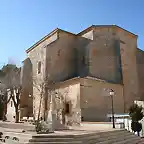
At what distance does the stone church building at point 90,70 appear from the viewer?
1016 inches

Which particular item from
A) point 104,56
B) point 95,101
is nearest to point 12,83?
point 104,56

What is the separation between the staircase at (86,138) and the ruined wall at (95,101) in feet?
34.9

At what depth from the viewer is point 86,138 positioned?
36.6 ft

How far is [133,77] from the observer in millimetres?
32062

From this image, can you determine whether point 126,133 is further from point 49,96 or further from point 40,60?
point 40,60

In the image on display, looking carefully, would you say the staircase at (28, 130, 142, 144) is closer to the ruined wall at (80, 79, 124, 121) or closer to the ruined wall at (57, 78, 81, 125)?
the ruined wall at (80, 79, 124, 121)

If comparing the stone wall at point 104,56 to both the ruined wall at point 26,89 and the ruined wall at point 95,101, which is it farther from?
the ruined wall at point 26,89

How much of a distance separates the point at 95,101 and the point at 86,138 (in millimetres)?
14726

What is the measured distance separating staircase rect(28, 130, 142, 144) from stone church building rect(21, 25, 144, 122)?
36.2ft

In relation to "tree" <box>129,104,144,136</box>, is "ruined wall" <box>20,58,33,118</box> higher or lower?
higher

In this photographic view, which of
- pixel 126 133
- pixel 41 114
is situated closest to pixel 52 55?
pixel 41 114

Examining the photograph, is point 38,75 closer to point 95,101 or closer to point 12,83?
point 12,83

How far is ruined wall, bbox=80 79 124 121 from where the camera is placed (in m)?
25.0

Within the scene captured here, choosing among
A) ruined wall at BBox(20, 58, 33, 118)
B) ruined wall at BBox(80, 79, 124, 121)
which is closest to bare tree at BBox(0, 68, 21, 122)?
ruined wall at BBox(20, 58, 33, 118)
